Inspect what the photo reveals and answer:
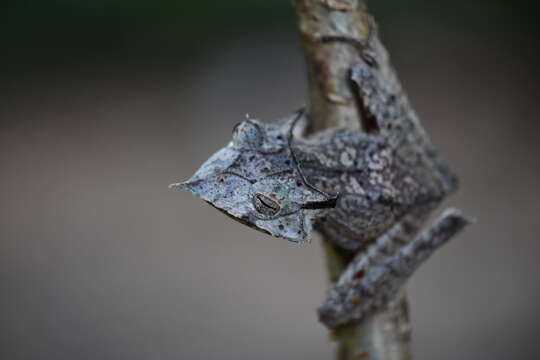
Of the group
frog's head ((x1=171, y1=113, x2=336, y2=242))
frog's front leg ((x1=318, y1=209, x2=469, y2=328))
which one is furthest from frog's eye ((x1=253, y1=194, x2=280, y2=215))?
frog's front leg ((x1=318, y1=209, x2=469, y2=328))

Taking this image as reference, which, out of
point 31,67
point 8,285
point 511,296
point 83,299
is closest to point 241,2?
point 31,67

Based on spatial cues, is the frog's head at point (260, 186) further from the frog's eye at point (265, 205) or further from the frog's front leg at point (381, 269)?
the frog's front leg at point (381, 269)

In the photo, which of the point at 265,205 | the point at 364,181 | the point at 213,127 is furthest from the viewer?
the point at 213,127

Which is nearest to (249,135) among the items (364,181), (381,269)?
(364,181)

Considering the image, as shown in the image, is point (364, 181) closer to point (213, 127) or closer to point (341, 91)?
point (341, 91)

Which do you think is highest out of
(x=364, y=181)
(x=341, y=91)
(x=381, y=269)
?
(x=341, y=91)

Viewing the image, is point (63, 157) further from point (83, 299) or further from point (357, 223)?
point (357, 223)

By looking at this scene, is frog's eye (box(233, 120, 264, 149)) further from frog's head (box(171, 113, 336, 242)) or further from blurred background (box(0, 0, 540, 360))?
blurred background (box(0, 0, 540, 360))
